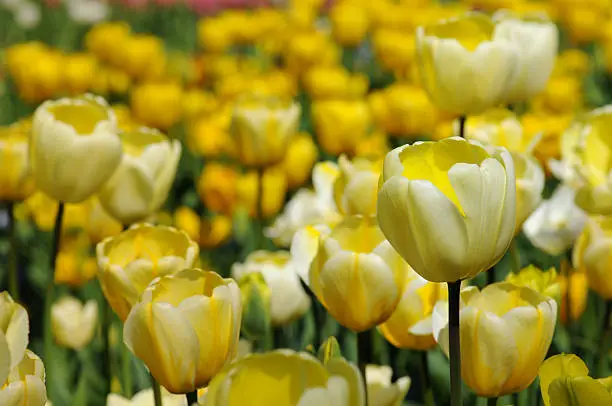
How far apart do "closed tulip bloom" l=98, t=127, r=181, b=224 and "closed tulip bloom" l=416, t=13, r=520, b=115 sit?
36 cm

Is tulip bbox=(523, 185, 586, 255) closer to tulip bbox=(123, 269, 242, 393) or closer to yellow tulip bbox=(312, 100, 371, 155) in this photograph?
tulip bbox=(123, 269, 242, 393)

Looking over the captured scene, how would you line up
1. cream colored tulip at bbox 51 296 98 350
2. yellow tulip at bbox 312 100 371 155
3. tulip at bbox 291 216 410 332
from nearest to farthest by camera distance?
1. tulip at bbox 291 216 410 332
2. cream colored tulip at bbox 51 296 98 350
3. yellow tulip at bbox 312 100 371 155

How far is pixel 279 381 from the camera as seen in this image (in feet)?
2.20

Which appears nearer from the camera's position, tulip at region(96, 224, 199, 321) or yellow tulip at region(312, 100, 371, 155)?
tulip at region(96, 224, 199, 321)

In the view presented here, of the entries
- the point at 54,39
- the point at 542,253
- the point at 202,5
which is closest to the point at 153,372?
the point at 542,253

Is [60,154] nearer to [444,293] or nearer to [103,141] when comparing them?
[103,141]

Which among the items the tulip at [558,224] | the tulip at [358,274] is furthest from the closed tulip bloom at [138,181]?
the tulip at [558,224]

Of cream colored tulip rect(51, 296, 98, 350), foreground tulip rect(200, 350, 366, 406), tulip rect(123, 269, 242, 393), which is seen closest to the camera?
foreground tulip rect(200, 350, 366, 406)

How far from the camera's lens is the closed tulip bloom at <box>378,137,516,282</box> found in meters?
0.71

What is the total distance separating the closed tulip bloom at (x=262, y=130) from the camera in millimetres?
1738

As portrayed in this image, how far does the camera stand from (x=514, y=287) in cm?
86

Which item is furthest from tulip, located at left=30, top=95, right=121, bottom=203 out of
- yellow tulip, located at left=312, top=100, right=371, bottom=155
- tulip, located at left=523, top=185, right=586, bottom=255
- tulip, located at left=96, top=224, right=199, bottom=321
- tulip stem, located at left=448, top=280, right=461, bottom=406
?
yellow tulip, located at left=312, top=100, right=371, bottom=155

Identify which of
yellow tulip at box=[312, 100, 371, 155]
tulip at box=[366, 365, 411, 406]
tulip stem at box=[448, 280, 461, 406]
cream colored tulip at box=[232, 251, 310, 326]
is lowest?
yellow tulip at box=[312, 100, 371, 155]

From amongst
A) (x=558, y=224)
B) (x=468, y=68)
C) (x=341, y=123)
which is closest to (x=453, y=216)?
(x=468, y=68)
